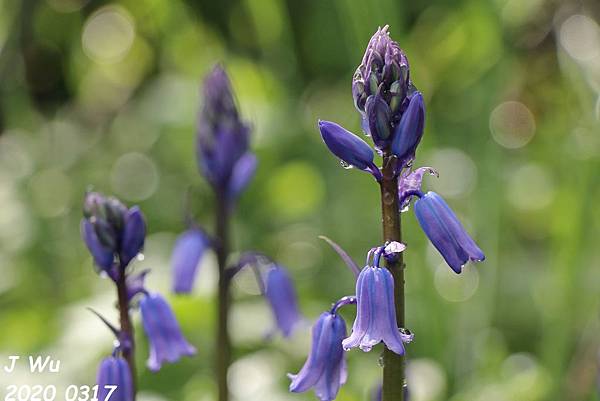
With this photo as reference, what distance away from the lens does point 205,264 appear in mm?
4375

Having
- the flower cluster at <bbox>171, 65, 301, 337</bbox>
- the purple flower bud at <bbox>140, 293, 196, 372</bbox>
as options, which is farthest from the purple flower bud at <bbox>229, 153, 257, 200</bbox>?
the purple flower bud at <bbox>140, 293, 196, 372</bbox>

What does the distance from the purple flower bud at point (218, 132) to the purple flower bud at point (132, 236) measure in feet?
2.45

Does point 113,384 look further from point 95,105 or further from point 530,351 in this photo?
point 95,105

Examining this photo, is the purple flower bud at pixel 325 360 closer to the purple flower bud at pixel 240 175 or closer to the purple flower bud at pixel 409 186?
the purple flower bud at pixel 409 186

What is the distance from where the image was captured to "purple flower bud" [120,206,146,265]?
2152 millimetres

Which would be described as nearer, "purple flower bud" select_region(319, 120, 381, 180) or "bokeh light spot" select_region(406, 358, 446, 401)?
"purple flower bud" select_region(319, 120, 381, 180)

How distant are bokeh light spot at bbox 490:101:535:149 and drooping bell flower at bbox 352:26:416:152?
375 centimetres

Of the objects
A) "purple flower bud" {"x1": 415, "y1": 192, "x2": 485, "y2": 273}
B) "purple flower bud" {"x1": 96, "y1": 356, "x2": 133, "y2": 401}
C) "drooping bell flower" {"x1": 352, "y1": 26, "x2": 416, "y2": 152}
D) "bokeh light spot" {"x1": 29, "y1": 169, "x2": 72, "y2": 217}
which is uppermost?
"bokeh light spot" {"x1": 29, "y1": 169, "x2": 72, "y2": 217}

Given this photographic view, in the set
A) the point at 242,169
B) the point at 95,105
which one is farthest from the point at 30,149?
the point at 242,169

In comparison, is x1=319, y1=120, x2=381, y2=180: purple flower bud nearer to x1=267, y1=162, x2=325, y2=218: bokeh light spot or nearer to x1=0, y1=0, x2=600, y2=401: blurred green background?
x1=0, y1=0, x2=600, y2=401: blurred green background

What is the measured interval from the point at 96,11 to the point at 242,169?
3.61 meters

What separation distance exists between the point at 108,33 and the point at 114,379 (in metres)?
4.46

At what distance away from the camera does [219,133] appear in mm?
2898

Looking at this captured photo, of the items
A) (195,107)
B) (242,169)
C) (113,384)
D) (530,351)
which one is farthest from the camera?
(195,107)
